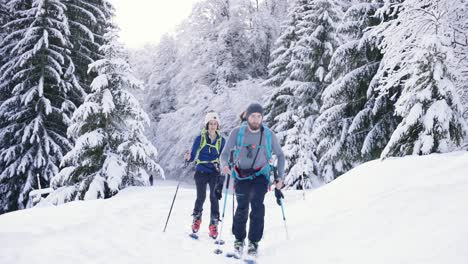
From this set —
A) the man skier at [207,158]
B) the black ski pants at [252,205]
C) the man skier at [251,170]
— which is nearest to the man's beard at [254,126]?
the man skier at [251,170]

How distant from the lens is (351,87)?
1327cm

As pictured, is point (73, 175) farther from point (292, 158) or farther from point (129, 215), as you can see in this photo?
point (292, 158)

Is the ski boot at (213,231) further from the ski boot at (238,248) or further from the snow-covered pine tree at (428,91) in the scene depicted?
the snow-covered pine tree at (428,91)

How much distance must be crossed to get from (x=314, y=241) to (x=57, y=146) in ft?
43.9

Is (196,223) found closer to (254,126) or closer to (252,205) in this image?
(252,205)

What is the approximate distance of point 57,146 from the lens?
14953 mm

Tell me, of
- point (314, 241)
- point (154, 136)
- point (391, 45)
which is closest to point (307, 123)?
point (391, 45)

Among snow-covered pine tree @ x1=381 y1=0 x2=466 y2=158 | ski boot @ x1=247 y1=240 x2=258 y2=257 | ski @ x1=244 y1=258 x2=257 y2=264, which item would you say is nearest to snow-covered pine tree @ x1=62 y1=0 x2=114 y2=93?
snow-covered pine tree @ x1=381 y1=0 x2=466 y2=158

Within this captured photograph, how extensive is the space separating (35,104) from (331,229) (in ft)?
48.2

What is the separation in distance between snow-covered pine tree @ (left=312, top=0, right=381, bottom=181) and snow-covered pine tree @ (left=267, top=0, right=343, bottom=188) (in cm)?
277

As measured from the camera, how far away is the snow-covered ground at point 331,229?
3684 mm

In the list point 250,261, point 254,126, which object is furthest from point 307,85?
point 250,261

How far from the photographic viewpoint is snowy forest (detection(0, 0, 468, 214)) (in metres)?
7.80

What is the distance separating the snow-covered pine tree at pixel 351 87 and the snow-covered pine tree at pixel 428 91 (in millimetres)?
4140
